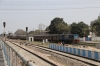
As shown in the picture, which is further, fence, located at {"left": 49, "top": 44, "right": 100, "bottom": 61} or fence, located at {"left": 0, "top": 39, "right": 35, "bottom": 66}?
fence, located at {"left": 49, "top": 44, "right": 100, "bottom": 61}

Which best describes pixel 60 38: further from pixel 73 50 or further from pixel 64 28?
pixel 64 28

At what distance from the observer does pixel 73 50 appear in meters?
37.7

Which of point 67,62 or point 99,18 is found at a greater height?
point 99,18

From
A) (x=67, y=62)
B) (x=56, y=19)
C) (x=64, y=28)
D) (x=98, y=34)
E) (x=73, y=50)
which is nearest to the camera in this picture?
(x=67, y=62)

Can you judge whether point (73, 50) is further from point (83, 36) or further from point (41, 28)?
point (41, 28)

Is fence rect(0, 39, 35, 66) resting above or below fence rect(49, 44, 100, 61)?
above

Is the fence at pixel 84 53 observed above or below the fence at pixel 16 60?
below

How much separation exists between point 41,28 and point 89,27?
5824 centimetres

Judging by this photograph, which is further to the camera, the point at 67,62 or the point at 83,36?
the point at 83,36

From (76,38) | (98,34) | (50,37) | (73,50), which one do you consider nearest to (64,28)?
(98,34)

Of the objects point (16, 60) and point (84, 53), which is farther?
point (84, 53)

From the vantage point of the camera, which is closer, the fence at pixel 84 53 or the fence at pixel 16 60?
the fence at pixel 16 60

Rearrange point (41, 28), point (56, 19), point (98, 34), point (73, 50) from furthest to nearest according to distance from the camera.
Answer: point (41, 28) < point (56, 19) < point (98, 34) < point (73, 50)

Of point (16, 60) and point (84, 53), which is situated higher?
point (16, 60)
